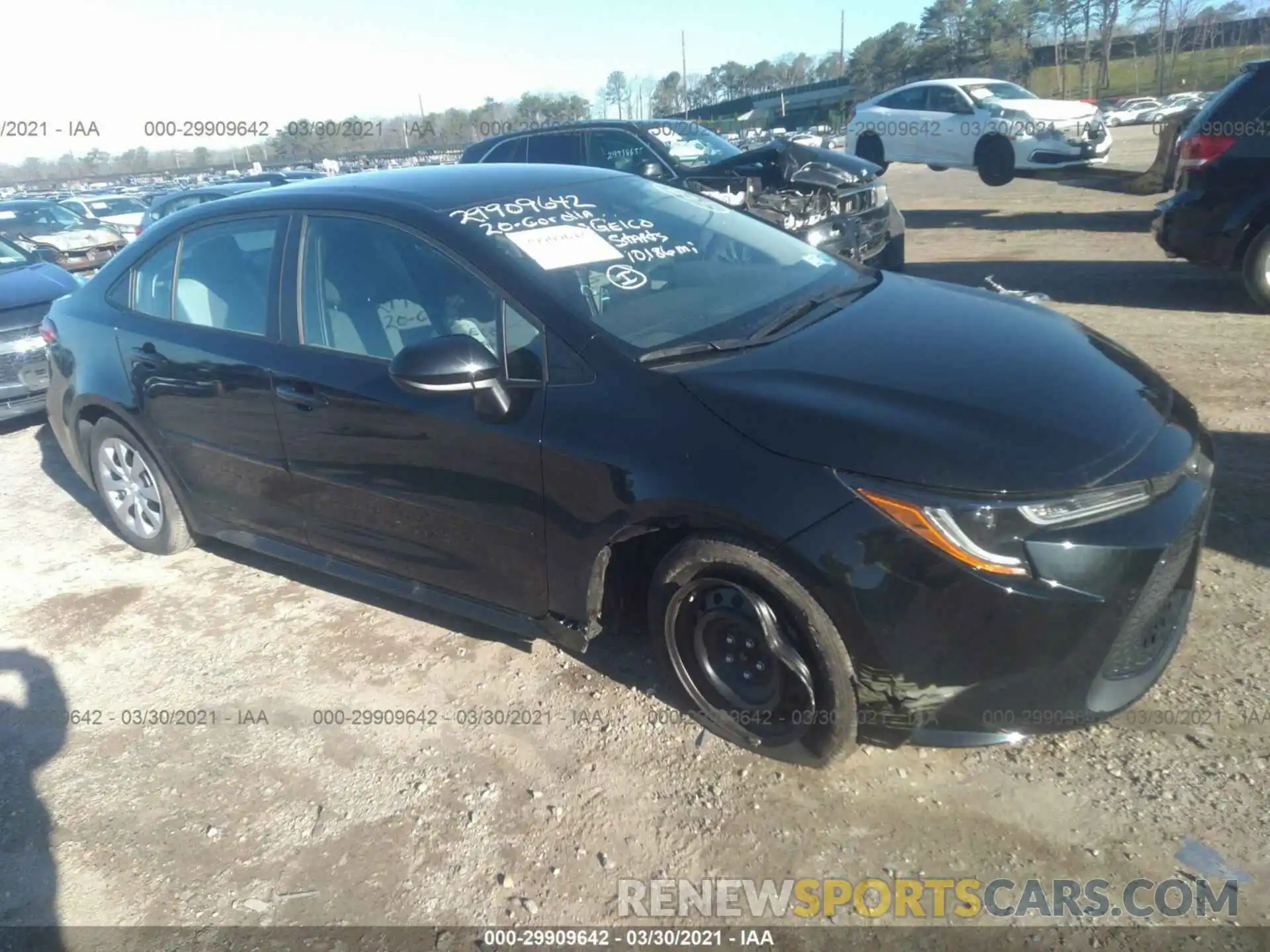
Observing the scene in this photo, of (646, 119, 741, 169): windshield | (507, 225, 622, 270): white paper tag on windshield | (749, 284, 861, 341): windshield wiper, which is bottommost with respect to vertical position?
(749, 284, 861, 341): windshield wiper

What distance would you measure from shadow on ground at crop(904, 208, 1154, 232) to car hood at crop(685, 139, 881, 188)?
230 cm

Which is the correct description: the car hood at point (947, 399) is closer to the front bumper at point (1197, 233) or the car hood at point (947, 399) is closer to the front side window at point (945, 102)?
the front bumper at point (1197, 233)

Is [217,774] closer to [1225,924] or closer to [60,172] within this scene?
[1225,924]

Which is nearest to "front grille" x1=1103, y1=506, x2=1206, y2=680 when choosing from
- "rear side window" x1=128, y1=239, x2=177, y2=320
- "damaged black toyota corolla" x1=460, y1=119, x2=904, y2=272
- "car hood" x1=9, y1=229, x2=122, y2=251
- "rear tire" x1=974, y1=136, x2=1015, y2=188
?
"rear side window" x1=128, y1=239, x2=177, y2=320

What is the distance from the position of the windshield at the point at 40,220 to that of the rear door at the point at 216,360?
12406 mm

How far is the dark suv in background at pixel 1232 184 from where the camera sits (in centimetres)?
677

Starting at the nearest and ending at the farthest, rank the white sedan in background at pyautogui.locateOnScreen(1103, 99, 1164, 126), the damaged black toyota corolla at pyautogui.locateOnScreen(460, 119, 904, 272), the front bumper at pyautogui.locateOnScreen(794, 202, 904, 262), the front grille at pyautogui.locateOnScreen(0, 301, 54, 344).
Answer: the front grille at pyautogui.locateOnScreen(0, 301, 54, 344) → the front bumper at pyautogui.locateOnScreen(794, 202, 904, 262) → the damaged black toyota corolla at pyautogui.locateOnScreen(460, 119, 904, 272) → the white sedan in background at pyautogui.locateOnScreen(1103, 99, 1164, 126)

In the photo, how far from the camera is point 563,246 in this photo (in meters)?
3.23

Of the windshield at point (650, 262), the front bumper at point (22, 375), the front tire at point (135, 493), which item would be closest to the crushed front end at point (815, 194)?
the windshield at point (650, 262)

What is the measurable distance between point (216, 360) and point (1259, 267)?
7027 mm

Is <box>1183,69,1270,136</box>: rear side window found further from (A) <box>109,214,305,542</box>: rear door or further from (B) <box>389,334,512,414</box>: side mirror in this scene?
(A) <box>109,214,305,542</box>: rear door

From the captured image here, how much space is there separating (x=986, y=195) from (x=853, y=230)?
9.14m

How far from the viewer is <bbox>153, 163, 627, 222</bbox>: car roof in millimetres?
3443

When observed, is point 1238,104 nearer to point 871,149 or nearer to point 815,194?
point 815,194
